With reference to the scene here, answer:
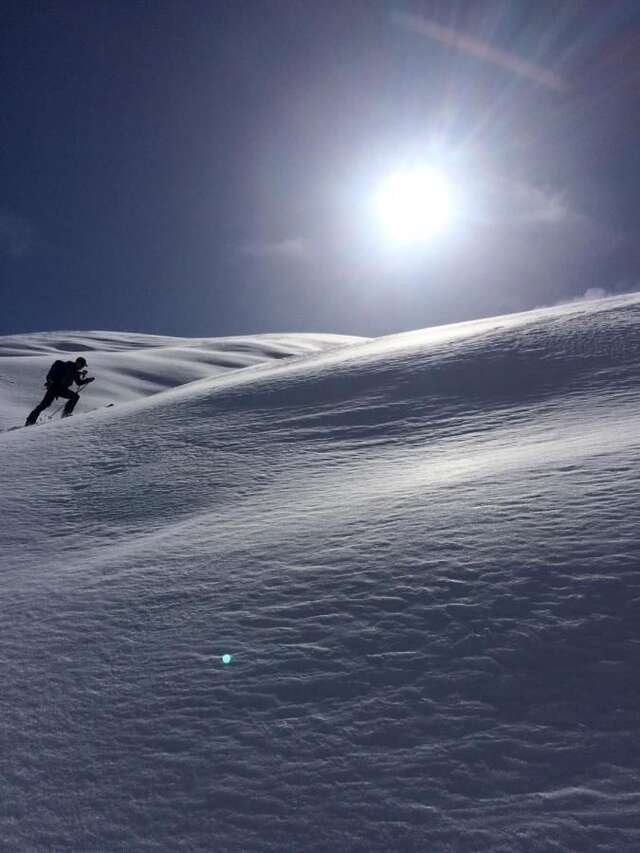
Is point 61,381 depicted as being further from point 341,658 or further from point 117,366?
point 117,366

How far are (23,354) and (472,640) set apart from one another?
27536 mm

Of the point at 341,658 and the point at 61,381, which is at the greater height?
the point at 61,381

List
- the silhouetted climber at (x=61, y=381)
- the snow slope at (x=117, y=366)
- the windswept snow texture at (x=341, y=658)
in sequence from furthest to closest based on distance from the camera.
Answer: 1. the snow slope at (x=117, y=366)
2. the silhouetted climber at (x=61, y=381)
3. the windswept snow texture at (x=341, y=658)

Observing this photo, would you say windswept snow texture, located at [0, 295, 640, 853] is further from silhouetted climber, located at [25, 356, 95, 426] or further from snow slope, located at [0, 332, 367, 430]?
snow slope, located at [0, 332, 367, 430]

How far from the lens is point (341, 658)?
2164mm

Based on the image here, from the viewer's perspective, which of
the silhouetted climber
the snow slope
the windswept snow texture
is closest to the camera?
the windswept snow texture

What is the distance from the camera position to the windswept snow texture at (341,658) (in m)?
1.60

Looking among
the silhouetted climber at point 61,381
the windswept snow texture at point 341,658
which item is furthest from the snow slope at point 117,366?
the windswept snow texture at point 341,658

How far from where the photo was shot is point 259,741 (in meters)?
1.87

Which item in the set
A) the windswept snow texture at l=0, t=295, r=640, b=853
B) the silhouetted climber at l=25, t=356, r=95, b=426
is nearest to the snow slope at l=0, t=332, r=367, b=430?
the silhouetted climber at l=25, t=356, r=95, b=426

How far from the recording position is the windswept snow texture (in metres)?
1.60

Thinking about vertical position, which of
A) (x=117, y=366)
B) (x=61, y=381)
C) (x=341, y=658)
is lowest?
(x=341, y=658)

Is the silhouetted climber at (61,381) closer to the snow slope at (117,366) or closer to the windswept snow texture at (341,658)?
the snow slope at (117,366)

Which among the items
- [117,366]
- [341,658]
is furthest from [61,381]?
[117,366]
